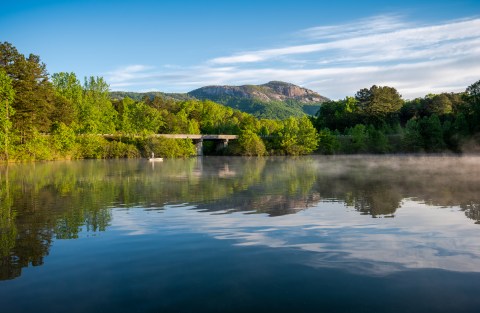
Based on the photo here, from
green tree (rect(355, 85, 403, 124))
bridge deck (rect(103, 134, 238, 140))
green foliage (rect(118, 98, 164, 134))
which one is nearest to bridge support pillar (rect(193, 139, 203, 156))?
bridge deck (rect(103, 134, 238, 140))

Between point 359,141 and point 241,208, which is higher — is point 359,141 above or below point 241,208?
above

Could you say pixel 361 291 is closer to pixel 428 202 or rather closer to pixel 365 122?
pixel 428 202

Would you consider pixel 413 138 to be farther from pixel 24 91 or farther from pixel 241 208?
pixel 241 208

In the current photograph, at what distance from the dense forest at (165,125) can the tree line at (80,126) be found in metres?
0.17

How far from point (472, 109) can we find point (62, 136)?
83430 mm

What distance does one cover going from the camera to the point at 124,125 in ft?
354

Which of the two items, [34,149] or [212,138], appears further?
[212,138]

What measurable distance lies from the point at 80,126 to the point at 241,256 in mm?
94221

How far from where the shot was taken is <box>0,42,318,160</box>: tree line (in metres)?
71.3

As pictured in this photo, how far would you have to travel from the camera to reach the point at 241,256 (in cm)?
1075

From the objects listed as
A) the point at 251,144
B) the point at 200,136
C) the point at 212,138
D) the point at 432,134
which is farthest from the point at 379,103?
the point at 200,136

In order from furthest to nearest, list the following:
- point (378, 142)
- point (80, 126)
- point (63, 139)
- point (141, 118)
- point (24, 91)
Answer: point (141, 118), point (378, 142), point (80, 126), point (63, 139), point (24, 91)

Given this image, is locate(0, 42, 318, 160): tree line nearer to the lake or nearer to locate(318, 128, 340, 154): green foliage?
locate(318, 128, 340, 154): green foliage

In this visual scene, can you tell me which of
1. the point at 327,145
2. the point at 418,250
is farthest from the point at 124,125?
the point at 418,250
